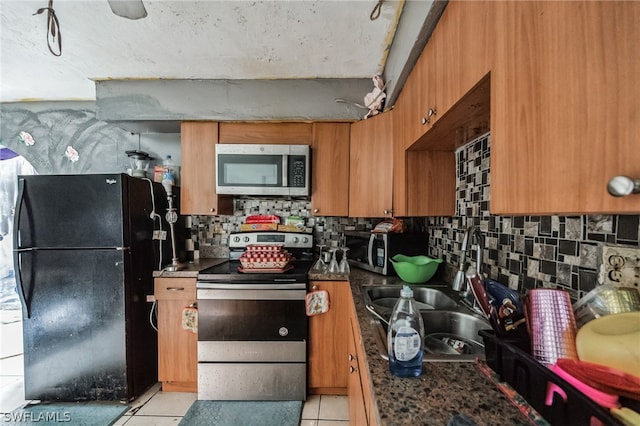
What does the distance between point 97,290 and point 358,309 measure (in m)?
1.75

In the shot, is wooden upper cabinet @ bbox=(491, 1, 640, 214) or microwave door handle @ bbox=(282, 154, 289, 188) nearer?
wooden upper cabinet @ bbox=(491, 1, 640, 214)

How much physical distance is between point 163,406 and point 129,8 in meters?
2.41

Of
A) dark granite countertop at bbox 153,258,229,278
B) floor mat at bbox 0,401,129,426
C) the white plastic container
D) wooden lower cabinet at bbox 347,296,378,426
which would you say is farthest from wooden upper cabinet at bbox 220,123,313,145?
floor mat at bbox 0,401,129,426

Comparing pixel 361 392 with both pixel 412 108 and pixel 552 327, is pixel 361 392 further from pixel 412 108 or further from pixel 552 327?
pixel 412 108

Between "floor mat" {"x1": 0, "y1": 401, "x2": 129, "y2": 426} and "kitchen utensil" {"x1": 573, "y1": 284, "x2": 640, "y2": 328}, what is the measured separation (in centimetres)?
240

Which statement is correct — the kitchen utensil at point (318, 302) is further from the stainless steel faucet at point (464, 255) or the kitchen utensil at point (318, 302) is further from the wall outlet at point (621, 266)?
the wall outlet at point (621, 266)

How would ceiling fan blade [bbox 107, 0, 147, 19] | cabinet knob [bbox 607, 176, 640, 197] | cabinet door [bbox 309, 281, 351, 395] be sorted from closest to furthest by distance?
cabinet knob [bbox 607, 176, 640, 197], ceiling fan blade [bbox 107, 0, 147, 19], cabinet door [bbox 309, 281, 351, 395]

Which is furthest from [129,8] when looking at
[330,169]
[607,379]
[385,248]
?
[607,379]

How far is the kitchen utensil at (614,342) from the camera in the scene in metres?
Result: 0.45

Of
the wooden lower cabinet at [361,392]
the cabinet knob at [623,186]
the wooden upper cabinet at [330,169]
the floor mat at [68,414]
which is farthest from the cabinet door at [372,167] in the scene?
the floor mat at [68,414]

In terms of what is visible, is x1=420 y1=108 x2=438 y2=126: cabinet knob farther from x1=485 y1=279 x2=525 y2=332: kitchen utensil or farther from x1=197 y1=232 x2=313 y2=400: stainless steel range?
x1=197 y1=232 x2=313 y2=400: stainless steel range

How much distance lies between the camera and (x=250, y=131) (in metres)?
2.11

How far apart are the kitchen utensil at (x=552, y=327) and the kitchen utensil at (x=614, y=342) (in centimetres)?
3

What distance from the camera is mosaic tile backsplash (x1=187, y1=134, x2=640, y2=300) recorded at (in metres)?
0.74
